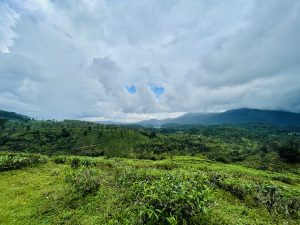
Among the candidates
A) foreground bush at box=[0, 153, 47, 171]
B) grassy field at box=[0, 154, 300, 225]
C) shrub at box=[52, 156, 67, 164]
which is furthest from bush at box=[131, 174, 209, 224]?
shrub at box=[52, 156, 67, 164]

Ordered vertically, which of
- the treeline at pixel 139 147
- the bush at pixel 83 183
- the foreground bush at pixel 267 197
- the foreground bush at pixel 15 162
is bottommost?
the treeline at pixel 139 147

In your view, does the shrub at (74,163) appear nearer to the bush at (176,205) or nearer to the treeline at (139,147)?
the bush at (176,205)

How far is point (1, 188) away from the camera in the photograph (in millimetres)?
11938

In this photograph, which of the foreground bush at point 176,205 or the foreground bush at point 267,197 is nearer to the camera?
the foreground bush at point 176,205

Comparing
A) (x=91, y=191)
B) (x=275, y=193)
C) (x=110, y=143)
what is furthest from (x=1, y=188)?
(x=110, y=143)

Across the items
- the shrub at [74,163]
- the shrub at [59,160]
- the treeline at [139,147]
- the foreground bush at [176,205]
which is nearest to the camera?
the foreground bush at [176,205]

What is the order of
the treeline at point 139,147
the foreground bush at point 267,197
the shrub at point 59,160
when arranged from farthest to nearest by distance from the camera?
1. the treeline at point 139,147
2. the shrub at point 59,160
3. the foreground bush at point 267,197

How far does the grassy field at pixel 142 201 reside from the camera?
681 centimetres

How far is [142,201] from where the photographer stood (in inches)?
316

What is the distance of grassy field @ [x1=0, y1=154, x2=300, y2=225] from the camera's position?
22.3 feet

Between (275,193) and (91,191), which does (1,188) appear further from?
(275,193)

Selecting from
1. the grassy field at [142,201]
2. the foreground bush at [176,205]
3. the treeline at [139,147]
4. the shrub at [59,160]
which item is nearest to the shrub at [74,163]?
the shrub at [59,160]

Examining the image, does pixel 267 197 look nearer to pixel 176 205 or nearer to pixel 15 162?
pixel 176 205

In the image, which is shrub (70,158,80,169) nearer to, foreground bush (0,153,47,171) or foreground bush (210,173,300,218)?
foreground bush (0,153,47,171)
